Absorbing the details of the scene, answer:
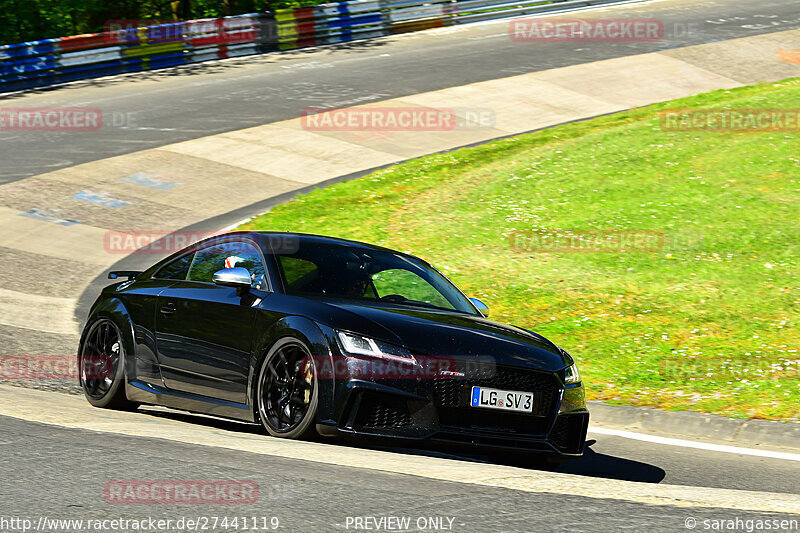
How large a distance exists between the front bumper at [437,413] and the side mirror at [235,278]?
1177 mm

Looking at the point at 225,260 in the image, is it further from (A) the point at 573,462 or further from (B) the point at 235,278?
(A) the point at 573,462

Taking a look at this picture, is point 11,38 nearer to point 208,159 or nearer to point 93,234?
point 208,159

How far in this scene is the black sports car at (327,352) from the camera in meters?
6.14

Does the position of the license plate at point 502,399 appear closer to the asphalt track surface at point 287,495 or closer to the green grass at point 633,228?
the asphalt track surface at point 287,495

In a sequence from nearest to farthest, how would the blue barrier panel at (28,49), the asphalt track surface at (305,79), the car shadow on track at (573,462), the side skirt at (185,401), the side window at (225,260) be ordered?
the car shadow on track at (573,462)
the side skirt at (185,401)
the side window at (225,260)
the asphalt track surface at (305,79)
the blue barrier panel at (28,49)

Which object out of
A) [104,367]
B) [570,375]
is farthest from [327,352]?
[104,367]

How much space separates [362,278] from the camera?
285 inches

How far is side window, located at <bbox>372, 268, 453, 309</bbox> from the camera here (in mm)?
7355

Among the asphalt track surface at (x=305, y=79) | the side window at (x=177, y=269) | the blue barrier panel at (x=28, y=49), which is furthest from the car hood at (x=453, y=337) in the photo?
the blue barrier panel at (x=28, y=49)

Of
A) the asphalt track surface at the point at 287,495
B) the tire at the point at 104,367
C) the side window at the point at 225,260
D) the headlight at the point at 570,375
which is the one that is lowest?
the tire at the point at 104,367

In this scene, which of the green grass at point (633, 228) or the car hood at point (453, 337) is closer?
the car hood at point (453, 337)

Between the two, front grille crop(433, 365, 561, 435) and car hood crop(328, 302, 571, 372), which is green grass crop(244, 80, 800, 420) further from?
front grille crop(433, 365, 561, 435)

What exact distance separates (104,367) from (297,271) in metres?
1.91

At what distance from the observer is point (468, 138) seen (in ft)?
66.3
